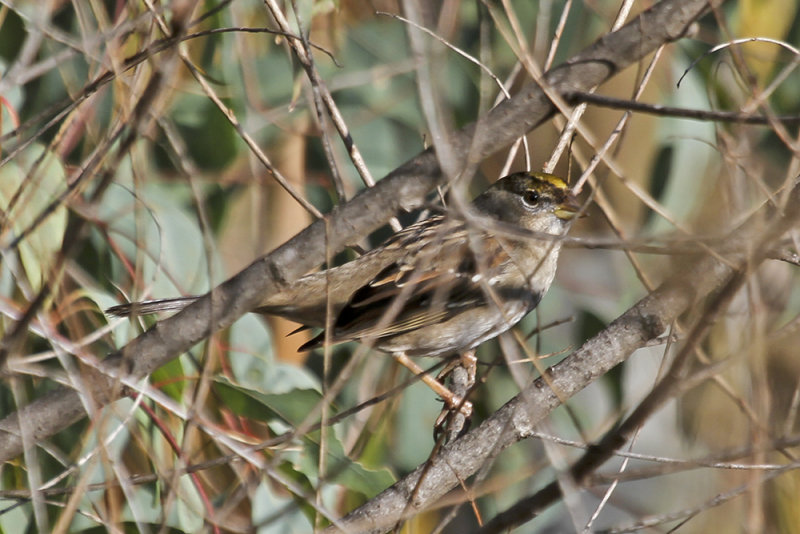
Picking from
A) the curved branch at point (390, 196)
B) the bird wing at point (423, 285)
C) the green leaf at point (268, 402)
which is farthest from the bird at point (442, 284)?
the curved branch at point (390, 196)

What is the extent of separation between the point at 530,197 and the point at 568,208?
5.9 inches

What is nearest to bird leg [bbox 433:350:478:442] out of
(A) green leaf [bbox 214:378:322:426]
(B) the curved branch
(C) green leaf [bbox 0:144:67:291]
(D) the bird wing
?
(D) the bird wing

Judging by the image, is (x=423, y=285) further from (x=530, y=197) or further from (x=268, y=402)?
(x=268, y=402)

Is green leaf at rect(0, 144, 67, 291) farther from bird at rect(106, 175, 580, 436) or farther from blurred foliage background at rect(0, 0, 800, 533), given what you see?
bird at rect(106, 175, 580, 436)

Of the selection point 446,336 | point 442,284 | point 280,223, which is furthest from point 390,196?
point 280,223

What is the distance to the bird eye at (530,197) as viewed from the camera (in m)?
3.21

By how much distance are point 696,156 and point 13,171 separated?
239 cm

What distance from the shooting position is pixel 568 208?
316 centimetres

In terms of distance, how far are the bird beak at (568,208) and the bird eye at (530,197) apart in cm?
9

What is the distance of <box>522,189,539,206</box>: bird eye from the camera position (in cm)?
321

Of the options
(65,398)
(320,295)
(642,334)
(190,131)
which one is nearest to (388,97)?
(190,131)

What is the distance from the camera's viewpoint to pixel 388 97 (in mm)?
3855

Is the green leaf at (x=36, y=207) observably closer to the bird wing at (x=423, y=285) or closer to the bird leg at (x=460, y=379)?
the bird wing at (x=423, y=285)

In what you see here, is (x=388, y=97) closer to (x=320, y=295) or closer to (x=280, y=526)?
(x=320, y=295)
